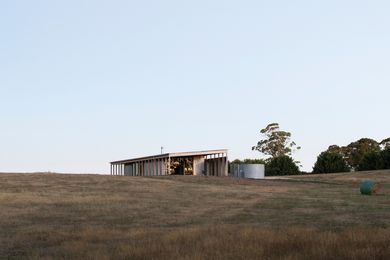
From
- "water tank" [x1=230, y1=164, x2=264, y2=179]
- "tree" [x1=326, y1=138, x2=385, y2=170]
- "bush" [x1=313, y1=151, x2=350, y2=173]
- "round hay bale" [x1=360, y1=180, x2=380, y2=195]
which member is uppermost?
"tree" [x1=326, y1=138, x2=385, y2=170]

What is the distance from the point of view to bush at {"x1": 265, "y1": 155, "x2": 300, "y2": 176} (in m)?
71.5

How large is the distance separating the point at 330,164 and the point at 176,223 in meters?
53.8

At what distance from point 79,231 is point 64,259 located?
15.2 feet

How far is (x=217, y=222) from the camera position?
1831 cm

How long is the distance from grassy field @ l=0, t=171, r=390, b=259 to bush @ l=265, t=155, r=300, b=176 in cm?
3594

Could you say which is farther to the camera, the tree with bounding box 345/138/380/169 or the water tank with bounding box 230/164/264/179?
the tree with bounding box 345/138/380/169

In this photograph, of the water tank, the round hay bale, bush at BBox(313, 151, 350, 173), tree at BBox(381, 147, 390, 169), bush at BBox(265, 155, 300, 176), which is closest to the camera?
the round hay bale

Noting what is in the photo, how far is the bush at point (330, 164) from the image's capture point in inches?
2729

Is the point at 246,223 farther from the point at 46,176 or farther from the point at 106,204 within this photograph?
the point at 46,176

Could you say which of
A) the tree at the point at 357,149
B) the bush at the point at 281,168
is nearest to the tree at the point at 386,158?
the bush at the point at 281,168

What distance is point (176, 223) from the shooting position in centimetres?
1862

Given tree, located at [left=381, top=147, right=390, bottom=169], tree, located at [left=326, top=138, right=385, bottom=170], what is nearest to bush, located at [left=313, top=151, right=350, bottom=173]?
tree, located at [left=381, top=147, right=390, bottom=169]

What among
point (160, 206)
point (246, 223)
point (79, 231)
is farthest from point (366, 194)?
point (79, 231)

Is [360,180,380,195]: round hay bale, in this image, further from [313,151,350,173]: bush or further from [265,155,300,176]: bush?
[265,155,300,176]: bush
